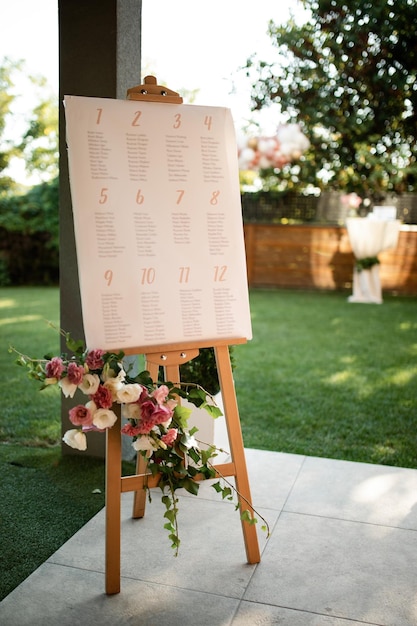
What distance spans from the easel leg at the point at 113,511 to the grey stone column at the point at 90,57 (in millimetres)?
987

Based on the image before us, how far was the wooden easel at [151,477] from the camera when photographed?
5.79 ft

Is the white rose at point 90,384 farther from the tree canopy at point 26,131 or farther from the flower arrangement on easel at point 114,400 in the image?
the tree canopy at point 26,131

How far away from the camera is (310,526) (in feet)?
7.17

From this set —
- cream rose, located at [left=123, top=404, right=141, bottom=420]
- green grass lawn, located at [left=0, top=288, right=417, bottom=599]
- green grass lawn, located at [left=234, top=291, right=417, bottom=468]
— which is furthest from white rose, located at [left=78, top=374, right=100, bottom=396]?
green grass lawn, located at [left=234, top=291, right=417, bottom=468]

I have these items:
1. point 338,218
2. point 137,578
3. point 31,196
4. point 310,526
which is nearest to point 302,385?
point 310,526

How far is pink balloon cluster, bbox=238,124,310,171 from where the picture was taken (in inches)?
308

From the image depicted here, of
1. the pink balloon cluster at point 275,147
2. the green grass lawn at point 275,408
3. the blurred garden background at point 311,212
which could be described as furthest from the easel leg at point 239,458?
the pink balloon cluster at point 275,147

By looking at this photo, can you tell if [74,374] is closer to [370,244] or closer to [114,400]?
[114,400]

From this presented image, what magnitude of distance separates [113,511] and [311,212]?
759 centimetres

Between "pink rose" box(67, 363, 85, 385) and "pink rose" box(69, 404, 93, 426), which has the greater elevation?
"pink rose" box(67, 363, 85, 385)

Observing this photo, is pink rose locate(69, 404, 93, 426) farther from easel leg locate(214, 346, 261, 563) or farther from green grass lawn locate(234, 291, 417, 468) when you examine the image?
green grass lawn locate(234, 291, 417, 468)

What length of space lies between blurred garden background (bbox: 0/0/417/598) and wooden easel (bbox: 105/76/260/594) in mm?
1712

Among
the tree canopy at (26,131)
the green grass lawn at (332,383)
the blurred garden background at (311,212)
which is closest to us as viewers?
the green grass lawn at (332,383)

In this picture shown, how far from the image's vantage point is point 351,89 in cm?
849
